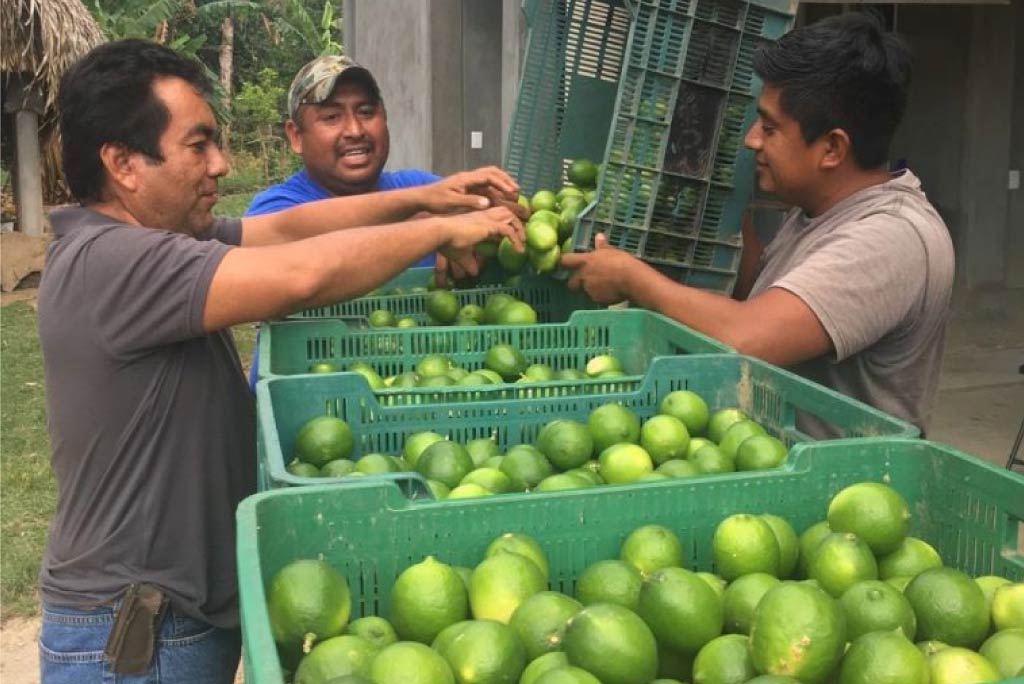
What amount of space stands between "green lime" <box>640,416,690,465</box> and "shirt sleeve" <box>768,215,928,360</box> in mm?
522

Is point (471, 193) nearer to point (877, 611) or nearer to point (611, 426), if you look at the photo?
point (611, 426)

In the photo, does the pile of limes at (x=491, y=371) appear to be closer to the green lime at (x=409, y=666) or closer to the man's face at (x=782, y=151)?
the man's face at (x=782, y=151)

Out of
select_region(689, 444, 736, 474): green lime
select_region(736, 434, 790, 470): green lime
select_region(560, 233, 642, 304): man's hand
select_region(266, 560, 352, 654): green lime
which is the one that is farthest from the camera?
select_region(560, 233, 642, 304): man's hand

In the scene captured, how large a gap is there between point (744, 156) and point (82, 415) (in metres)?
2.17

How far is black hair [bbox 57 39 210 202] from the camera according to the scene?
2.46 metres

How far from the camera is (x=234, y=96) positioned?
104 feet

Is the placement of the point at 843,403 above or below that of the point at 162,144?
below

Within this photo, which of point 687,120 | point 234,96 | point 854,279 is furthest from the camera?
point 234,96

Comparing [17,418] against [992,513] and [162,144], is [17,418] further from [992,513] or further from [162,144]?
[992,513]

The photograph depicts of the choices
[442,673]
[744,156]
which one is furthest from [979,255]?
[442,673]

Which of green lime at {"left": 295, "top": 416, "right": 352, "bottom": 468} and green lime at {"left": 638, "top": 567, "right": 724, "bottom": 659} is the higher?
green lime at {"left": 295, "top": 416, "right": 352, "bottom": 468}

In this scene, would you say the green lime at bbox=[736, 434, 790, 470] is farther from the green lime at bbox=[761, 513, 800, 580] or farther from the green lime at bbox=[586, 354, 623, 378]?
the green lime at bbox=[586, 354, 623, 378]

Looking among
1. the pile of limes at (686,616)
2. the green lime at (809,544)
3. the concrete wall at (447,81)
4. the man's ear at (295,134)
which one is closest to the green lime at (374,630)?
the pile of limes at (686,616)

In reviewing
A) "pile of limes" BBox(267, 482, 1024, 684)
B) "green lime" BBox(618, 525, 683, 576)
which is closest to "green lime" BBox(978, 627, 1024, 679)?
"pile of limes" BBox(267, 482, 1024, 684)
